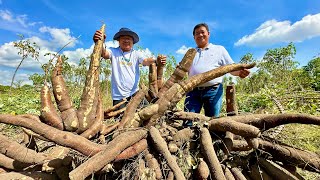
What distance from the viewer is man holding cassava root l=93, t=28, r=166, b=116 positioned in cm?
333

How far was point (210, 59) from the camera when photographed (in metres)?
3.28

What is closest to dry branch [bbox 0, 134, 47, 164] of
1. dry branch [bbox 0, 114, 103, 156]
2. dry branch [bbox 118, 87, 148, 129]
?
dry branch [bbox 0, 114, 103, 156]

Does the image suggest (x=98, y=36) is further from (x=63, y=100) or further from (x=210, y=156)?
(x=210, y=156)

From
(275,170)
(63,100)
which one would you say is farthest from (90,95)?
(275,170)

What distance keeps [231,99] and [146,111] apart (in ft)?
2.96

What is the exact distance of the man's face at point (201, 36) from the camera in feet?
10.8

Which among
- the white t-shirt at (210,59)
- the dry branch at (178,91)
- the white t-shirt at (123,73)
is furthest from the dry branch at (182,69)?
the white t-shirt at (123,73)

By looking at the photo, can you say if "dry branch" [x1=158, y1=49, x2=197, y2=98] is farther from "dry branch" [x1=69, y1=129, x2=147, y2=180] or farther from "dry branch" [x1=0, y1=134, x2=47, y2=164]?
"dry branch" [x1=0, y1=134, x2=47, y2=164]

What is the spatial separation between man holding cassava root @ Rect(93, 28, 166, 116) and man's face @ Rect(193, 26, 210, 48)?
Result: 0.67m

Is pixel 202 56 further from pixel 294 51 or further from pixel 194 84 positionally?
pixel 294 51

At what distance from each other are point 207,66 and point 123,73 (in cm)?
103

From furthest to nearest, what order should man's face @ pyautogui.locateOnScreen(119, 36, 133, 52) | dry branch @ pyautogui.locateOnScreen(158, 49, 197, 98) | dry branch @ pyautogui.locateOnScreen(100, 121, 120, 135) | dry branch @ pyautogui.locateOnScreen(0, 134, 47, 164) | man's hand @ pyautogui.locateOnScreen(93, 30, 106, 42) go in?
man's face @ pyautogui.locateOnScreen(119, 36, 133, 52), man's hand @ pyautogui.locateOnScreen(93, 30, 106, 42), dry branch @ pyautogui.locateOnScreen(158, 49, 197, 98), dry branch @ pyautogui.locateOnScreen(100, 121, 120, 135), dry branch @ pyautogui.locateOnScreen(0, 134, 47, 164)

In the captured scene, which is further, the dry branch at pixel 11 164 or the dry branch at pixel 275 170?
the dry branch at pixel 275 170

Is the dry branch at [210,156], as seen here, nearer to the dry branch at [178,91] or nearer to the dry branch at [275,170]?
the dry branch at [178,91]
